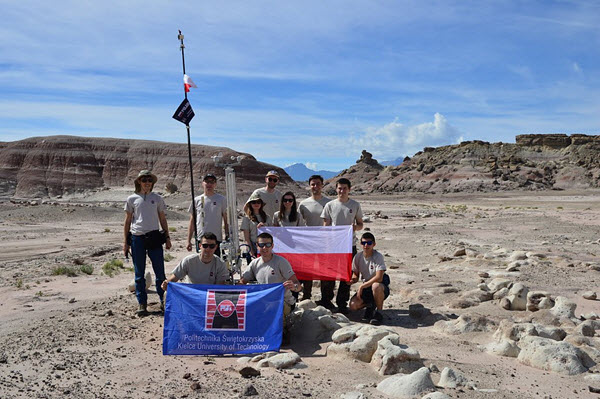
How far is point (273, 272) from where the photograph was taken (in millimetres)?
7512

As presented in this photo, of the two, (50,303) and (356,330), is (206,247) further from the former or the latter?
(50,303)

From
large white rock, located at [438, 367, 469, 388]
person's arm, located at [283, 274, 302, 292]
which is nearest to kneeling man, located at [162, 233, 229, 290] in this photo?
person's arm, located at [283, 274, 302, 292]

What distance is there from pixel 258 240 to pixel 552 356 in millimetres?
3993

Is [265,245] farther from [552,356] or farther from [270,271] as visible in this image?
[552,356]

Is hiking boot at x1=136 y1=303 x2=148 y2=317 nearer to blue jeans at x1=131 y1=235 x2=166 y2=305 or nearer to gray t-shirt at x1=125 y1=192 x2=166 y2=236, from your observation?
blue jeans at x1=131 y1=235 x2=166 y2=305

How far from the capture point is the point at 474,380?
6.02 m

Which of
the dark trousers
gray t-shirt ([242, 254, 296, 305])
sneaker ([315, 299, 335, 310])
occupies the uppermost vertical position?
gray t-shirt ([242, 254, 296, 305])

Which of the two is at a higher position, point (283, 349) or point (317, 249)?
point (317, 249)

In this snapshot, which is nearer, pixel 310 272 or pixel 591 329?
pixel 591 329

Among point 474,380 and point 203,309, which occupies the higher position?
point 203,309

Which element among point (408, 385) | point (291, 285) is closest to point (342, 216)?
point (291, 285)

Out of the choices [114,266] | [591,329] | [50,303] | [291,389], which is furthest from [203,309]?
[114,266]

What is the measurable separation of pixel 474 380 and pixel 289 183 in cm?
12082

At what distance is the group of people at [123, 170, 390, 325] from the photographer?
7461mm
